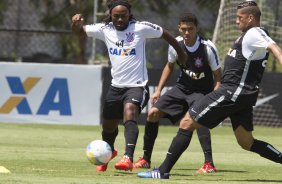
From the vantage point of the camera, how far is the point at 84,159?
12.9 m

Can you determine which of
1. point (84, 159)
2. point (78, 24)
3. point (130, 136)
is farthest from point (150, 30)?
point (84, 159)

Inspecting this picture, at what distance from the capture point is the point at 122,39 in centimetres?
1146

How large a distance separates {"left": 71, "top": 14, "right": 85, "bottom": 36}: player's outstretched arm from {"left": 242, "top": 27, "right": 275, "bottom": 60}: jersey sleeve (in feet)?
7.70

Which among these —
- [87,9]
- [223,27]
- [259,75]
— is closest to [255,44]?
[259,75]

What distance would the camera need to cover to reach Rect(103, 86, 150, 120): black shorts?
11.3 m

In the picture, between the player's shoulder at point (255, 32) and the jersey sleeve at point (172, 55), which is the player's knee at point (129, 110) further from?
the player's shoulder at point (255, 32)

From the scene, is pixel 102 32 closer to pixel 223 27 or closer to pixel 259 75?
pixel 259 75

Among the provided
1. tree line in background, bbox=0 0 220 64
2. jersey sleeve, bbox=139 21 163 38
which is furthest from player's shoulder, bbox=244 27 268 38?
tree line in background, bbox=0 0 220 64

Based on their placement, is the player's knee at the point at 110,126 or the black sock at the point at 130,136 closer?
the black sock at the point at 130,136

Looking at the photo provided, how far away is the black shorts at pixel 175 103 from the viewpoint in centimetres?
1204

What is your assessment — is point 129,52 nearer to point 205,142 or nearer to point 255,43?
point 205,142

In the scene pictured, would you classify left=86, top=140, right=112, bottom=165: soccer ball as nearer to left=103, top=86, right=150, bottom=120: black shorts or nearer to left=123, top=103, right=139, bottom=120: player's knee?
left=123, top=103, right=139, bottom=120: player's knee

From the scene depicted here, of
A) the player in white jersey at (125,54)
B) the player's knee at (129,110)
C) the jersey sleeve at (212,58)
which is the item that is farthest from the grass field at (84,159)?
the jersey sleeve at (212,58)

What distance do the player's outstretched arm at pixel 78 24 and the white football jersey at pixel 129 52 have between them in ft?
1.09
